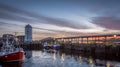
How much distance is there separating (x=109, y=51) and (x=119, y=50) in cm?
767

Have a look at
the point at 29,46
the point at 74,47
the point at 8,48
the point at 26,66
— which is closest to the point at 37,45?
the point at 29,46

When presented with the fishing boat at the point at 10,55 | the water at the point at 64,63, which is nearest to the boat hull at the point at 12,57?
the fishing boat at the point at 10,55

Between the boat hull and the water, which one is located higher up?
the boat hull

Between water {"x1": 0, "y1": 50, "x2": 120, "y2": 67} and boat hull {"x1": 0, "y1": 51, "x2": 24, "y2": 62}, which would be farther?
boat hull {"x1": 0, "y1": 51, "x2": 24, "y2": 62}

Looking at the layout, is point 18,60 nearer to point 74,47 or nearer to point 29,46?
point 74,47

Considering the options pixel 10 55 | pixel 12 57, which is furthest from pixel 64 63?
pixel 10 55

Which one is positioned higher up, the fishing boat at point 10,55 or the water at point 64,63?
the fishing boat at point 10,55

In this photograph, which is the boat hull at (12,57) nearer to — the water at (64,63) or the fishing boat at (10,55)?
the fishing boat at (10,55)

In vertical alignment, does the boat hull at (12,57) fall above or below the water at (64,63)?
above

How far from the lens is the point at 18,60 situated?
55.9 meters

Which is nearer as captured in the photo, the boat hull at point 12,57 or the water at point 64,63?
the water at point 64,63

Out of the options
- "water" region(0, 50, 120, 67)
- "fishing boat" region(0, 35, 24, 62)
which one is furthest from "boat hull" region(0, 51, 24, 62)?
A: "water" region(0, 50, 120, 67)

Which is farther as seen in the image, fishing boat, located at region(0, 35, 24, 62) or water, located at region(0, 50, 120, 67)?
fishing boat, located at region(0, 35, 24, 62)

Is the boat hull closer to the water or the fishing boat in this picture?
the fishing boat
